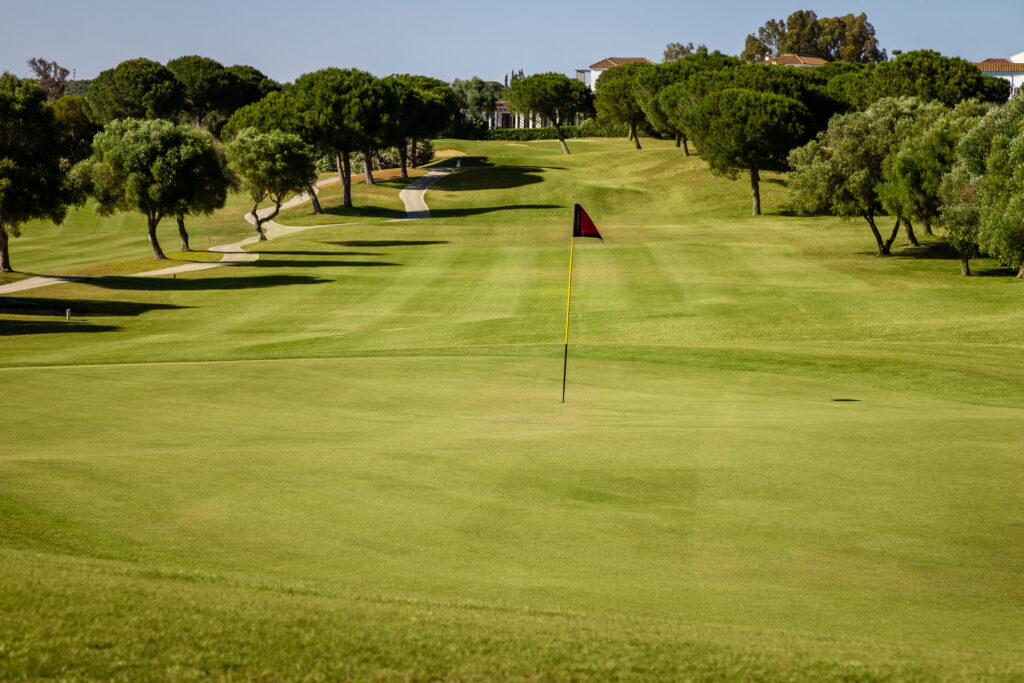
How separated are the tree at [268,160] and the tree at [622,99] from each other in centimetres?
7308

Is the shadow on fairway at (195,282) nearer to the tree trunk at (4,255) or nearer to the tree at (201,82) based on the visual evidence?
the tree trunk at (4,255)

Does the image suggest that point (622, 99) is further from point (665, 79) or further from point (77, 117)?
point (77, 117)

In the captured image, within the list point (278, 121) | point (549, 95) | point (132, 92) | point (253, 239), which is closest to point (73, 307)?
point (253, 239)

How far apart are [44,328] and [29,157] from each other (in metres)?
16.3

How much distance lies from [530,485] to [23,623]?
25.2ft

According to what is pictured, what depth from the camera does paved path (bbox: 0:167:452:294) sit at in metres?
55.7

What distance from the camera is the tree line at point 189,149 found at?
5131 centimetres

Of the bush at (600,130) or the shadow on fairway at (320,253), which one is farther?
the bush at (600,130)

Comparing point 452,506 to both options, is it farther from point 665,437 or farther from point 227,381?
point 227,381

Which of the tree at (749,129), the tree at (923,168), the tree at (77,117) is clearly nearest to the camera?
the tree at (923,168)

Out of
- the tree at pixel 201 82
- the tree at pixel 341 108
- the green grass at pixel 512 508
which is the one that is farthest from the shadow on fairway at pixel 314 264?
the tree at pixel 201 82

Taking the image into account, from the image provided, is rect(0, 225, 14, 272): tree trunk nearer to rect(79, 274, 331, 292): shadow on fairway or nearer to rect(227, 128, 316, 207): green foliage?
rect(79, 274, 331, 292): shadow on fairway

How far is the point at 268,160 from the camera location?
7269cm

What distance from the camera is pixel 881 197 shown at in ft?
184
